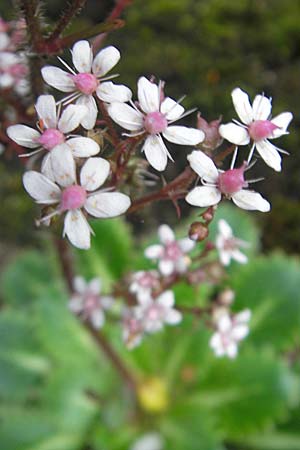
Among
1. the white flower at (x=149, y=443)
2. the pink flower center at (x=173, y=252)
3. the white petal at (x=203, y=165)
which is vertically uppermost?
the white petal at (x=203, y=165)

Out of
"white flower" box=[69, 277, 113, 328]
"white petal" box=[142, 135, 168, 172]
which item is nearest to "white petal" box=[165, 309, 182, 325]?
"white flower" box=[69, 277, 113, 328]

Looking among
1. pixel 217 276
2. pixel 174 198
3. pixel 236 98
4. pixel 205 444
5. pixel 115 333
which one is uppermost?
pixel 236 98

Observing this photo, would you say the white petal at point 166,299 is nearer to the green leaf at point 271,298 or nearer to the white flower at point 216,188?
the white flower at point 216,188

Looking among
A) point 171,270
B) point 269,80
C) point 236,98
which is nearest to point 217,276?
point 171,270

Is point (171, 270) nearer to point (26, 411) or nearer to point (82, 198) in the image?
point (82, 198)

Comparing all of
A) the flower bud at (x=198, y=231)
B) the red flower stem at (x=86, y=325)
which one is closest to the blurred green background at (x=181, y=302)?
the red flower stem at (x=86, y=325)

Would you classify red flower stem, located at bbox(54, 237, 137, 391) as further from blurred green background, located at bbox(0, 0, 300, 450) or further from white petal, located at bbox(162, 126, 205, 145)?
white petal, located at bbox(162, 126, 205, 145)
